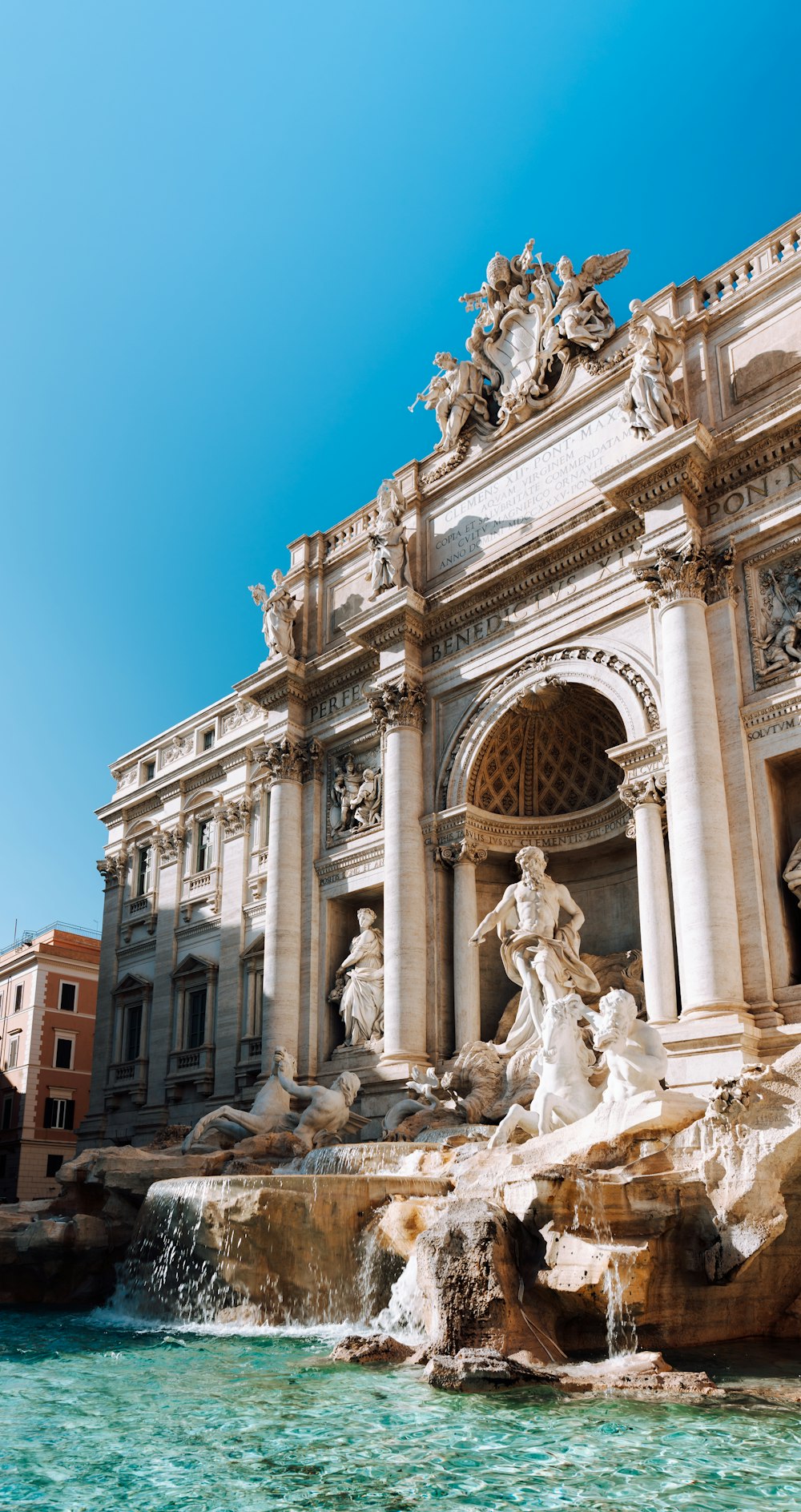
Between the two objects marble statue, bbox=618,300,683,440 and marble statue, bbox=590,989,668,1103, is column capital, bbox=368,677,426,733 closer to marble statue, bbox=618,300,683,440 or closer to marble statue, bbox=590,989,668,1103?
marble statue, bbox=618,300,683,440

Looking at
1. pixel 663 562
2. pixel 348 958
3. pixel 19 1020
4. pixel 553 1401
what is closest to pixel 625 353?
pixel 663 562

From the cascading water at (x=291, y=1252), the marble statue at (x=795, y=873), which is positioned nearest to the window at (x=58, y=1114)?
the cascading water at (x=291, y=1252)

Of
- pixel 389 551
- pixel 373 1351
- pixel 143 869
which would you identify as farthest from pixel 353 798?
pixel 373 1351

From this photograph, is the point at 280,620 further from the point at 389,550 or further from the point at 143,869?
the point at 143,869

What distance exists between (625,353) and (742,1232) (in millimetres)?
15451

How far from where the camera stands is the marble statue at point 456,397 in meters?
23.8

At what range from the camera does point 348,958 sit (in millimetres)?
23438

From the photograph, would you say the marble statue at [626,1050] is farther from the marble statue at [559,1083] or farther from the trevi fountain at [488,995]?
the marble statue at [559,1083]

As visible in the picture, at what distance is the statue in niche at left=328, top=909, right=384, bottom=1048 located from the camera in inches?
887

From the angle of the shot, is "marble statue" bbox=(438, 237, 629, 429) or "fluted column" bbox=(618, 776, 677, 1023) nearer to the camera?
"fluted column" bbox=(618, 776, 677, 1023)

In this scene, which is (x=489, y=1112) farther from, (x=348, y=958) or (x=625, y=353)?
(x=625, y=353)

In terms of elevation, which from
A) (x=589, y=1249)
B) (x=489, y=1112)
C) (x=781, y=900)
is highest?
(x=781, y=900)

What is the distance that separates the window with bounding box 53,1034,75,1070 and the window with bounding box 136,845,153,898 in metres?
15.2

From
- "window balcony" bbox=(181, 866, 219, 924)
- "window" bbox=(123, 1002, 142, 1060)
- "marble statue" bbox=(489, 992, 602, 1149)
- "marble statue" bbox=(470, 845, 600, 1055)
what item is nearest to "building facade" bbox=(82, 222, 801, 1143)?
"window balcony" bbox=(181, 866, 219, 924)
